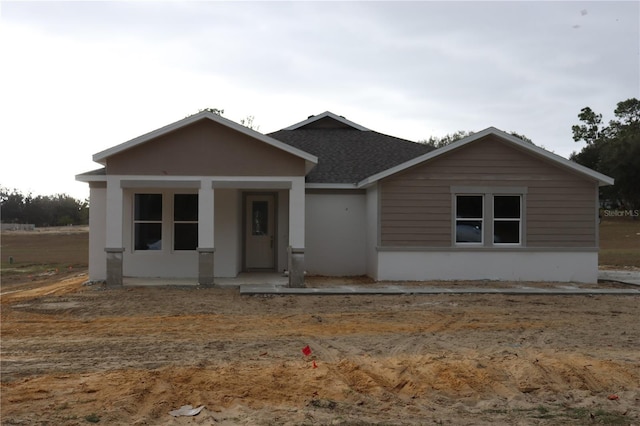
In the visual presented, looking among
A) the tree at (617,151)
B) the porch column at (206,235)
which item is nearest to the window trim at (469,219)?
the porch column at (206,235)

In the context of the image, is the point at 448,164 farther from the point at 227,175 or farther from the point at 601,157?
the point at 601,157

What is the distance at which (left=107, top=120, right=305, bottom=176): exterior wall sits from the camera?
15000mm

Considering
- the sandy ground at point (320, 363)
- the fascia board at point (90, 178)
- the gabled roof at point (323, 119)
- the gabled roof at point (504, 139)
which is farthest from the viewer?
the gabled roof at point (323, 119)

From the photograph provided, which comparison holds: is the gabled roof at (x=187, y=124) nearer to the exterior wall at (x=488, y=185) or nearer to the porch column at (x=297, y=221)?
the porch column at (x=297, y=221)

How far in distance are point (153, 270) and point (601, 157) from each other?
56.3 meters

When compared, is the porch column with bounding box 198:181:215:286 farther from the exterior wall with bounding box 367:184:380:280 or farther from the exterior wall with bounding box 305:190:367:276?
the exterior wall with bounding box 367:184:380:280

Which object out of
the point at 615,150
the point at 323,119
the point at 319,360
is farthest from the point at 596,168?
the point at 319,360

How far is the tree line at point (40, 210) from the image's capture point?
79.9 metres

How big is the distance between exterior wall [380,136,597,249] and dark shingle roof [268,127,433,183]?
224 cm

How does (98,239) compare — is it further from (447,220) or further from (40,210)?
(40,210)

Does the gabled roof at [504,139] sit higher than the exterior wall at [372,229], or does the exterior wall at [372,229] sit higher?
the gabled roof at [504,139]

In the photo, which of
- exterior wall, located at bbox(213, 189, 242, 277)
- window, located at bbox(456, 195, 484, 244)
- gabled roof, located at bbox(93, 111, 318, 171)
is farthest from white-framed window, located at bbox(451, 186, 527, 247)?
exterior wall, located at bbox(213, 189, 242, 277)

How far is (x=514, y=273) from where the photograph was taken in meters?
16.2

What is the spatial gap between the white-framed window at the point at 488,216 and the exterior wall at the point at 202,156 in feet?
15.3
